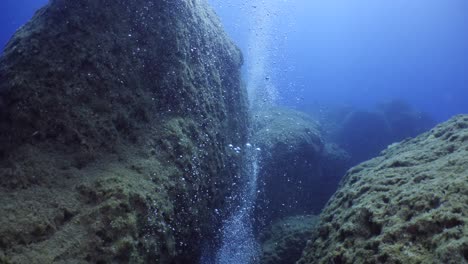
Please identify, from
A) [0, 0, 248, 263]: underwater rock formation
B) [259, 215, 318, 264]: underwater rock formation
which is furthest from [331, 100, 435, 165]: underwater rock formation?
[0, 0, 248, 263]: underwater rock formation

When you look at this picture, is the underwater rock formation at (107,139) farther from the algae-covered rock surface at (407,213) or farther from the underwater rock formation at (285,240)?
the underwater rock formation at (285,240)

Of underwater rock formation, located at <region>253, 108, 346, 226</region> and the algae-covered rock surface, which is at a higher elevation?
underwater rock formation, located at <region>253, 108, 346, 226</region>

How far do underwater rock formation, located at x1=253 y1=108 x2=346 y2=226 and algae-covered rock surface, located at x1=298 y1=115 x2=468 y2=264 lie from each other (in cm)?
339

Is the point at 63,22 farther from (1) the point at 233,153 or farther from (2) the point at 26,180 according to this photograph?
(1) the point at 233,153

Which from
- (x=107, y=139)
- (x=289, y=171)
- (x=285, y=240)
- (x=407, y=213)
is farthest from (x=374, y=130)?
(x=107, y=139)

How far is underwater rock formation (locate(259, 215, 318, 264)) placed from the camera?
646 cm

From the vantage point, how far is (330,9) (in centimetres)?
11562

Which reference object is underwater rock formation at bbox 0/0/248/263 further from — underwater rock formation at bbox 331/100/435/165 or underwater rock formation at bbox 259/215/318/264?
underwater rock formation at bbox 331/100/435/165

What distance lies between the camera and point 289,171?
29.1ft

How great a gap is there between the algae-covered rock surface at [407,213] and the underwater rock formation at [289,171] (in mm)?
3385

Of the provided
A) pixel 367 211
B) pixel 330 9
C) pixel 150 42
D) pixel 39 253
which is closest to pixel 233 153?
pixel 150 42

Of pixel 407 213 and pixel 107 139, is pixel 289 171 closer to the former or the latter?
pixel 407 213

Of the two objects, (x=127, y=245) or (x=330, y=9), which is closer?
(x=127, y=245)

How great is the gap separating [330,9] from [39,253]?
127 m
